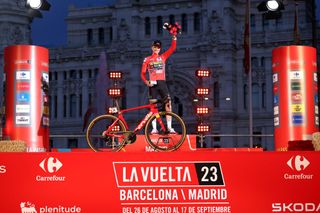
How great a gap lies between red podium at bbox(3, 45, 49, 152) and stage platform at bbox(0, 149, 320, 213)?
542cm

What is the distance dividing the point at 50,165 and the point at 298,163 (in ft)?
13.0

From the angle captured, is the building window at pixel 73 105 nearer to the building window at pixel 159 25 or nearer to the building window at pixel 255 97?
the building window at pixel 159 25

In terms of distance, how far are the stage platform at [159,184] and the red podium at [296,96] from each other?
6668 mm

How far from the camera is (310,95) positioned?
53.2ft

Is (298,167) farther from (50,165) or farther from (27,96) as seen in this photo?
(27,96)

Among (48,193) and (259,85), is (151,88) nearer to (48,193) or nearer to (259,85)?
(48,193)

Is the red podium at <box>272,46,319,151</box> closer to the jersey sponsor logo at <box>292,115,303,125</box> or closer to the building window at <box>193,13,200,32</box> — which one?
the jersey sponsor logo at <box>292,115,303,125</box>

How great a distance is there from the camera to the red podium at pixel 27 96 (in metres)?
15.0

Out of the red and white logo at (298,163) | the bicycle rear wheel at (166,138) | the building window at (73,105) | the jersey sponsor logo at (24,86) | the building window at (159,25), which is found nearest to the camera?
the red and white logo at (298,163)

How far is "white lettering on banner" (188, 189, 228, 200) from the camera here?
9.48m

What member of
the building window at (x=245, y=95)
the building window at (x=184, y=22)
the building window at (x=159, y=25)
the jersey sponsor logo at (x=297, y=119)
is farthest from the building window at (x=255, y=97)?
the jersey sponsor logo at (x=297, y=119)

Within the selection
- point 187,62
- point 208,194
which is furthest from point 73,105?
point 208,194

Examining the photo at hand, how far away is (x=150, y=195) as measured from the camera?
31.1ft

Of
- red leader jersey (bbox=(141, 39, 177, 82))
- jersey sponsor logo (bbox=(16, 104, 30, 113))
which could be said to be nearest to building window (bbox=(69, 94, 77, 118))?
jersey sponsor logo (bbox=(16, 104, 30, 113))
